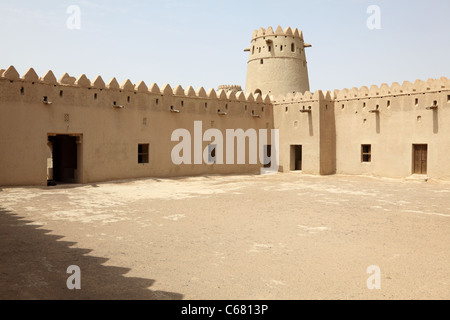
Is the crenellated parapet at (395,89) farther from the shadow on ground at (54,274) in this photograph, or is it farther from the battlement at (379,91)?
the shadow on ground at (54,274)

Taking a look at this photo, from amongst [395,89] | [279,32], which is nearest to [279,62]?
[279,32]

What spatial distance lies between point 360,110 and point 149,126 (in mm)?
10192

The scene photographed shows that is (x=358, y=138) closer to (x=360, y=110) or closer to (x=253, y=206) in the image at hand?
(x=360, y=110)

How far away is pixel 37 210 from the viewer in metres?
9.64

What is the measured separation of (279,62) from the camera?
24.4 m

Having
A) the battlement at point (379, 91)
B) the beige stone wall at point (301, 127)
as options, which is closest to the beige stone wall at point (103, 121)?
the beige stone wall at point (301, 127)

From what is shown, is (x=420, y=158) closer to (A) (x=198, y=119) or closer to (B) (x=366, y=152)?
(B) (x=366, y=152)

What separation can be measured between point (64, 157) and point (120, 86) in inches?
169

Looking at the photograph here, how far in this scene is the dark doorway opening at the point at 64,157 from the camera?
1700 cm

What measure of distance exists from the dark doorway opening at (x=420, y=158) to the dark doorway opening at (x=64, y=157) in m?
15.2
